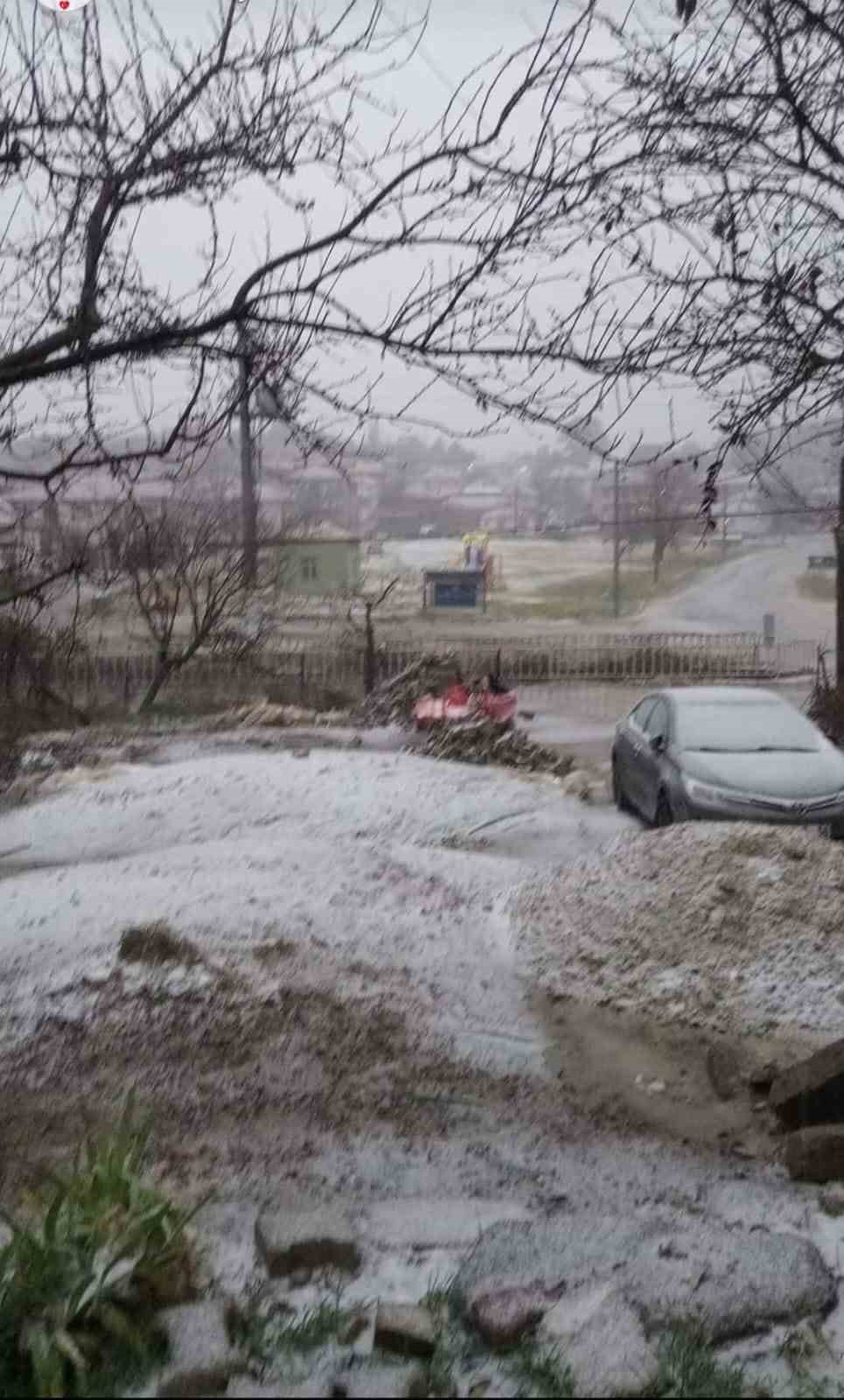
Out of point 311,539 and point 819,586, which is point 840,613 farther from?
point 311,539

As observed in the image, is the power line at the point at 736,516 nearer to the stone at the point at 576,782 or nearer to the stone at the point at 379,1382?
the stone at the point at 576,782

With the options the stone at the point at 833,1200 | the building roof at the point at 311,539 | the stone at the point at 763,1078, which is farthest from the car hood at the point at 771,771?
the stone at the point at 833,1200

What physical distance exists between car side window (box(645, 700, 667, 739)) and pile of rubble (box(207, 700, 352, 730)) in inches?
80.9

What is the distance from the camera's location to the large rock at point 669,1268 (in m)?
3.39

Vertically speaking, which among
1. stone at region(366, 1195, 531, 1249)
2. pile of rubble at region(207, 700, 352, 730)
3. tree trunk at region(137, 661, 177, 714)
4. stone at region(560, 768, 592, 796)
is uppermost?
tree trunk at region(137, 661, 177, 714)

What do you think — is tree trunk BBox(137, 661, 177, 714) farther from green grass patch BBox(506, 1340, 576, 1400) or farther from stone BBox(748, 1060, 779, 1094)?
green grass patch BBox(506, 1340, 576, 1400)

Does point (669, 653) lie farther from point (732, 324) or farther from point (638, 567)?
point (732, 324)

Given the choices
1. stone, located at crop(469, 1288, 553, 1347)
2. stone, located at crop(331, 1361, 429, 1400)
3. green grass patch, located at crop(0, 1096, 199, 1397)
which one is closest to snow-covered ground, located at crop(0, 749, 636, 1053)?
green grass patch, located at crop(0, 1096, 199, 1397)

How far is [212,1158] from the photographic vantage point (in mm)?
4391

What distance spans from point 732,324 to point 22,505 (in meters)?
3.10

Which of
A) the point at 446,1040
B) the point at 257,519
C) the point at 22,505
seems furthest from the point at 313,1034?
the point at 257,519

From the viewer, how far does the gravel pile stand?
5.75 metres

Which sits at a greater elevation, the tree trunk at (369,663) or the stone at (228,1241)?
the tree trunk at (369,663)

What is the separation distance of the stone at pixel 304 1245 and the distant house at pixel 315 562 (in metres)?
4.76
